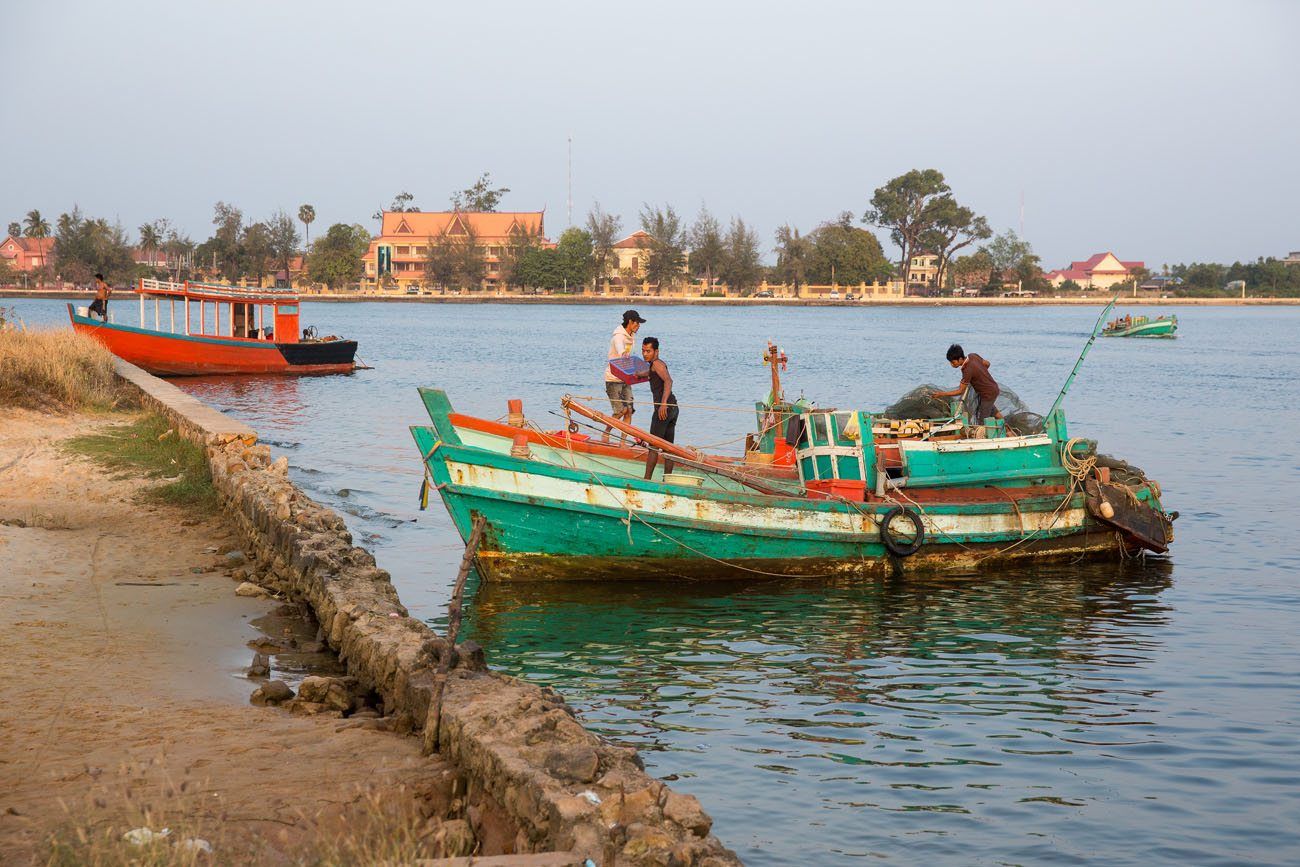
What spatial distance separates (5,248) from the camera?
481ft

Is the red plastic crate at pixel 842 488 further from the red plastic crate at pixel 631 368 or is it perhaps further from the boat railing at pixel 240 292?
the boat railing at pixel 240 292

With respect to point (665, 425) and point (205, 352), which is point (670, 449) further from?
point (205, 352)

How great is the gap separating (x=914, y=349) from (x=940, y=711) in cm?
6184

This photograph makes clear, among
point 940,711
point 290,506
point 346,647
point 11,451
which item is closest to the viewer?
point 346,647

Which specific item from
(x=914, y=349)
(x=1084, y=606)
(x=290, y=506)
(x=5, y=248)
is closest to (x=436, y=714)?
(x=290, y=506)

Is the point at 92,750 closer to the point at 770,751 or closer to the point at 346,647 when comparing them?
the point at 346,647

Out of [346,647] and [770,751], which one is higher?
[346,647]

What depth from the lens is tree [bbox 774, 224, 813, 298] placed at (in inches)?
5684

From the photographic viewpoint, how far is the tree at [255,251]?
13600 centimetres

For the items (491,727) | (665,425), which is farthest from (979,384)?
(491,727)

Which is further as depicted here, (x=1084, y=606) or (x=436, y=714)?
(x=1084, y=606)

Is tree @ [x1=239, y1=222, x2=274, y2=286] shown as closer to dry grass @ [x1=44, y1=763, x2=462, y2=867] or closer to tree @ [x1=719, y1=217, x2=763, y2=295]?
tree @ [x1=719, y1=217, x2=763, y2=295]

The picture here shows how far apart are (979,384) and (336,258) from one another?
129187 mm

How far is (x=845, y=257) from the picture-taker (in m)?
141
